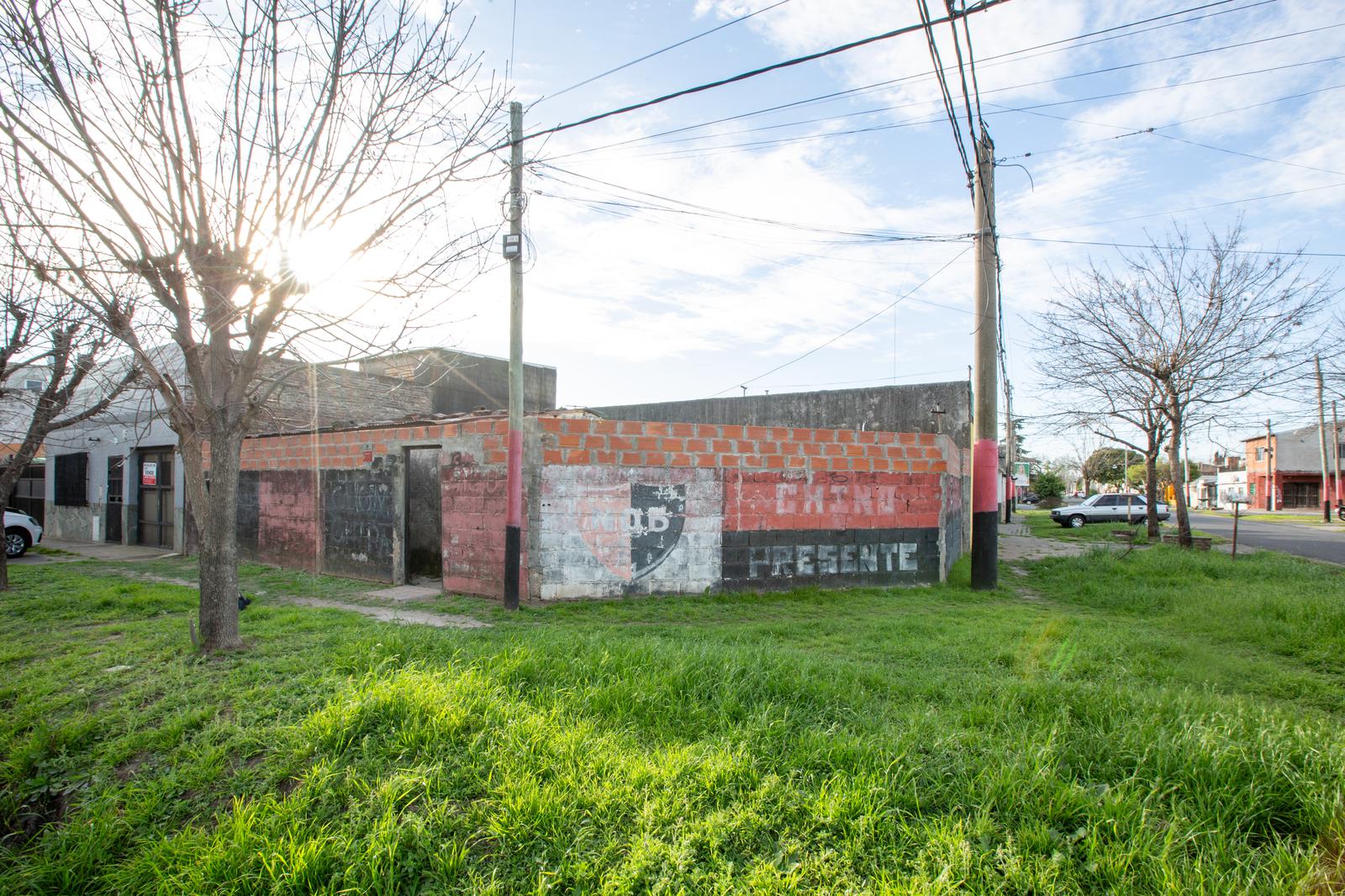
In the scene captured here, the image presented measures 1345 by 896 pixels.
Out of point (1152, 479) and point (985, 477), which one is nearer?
point (985, 477)

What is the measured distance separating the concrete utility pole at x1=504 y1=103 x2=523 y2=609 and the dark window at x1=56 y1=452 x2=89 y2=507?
18279 mm

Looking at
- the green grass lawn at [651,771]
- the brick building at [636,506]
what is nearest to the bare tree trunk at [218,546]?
the green grass lawn at [651,771]

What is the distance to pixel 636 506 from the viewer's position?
8766 mm

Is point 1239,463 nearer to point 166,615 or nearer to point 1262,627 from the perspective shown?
point 1262,627

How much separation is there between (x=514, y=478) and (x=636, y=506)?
1.65m

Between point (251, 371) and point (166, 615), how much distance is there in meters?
3.76

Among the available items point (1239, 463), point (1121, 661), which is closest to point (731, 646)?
point (1121, 661)

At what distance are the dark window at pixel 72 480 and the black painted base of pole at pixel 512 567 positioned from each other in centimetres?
1824

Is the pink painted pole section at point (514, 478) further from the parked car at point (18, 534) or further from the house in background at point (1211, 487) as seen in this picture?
the house in background at point (1211, 487)

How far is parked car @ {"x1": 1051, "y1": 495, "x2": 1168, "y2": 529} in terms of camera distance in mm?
27625

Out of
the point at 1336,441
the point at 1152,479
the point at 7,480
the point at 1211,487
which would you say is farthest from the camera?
the point at 1211,487

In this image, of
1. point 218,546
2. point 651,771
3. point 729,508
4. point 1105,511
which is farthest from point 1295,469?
point 218,546

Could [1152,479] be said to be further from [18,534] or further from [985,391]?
[18,534]

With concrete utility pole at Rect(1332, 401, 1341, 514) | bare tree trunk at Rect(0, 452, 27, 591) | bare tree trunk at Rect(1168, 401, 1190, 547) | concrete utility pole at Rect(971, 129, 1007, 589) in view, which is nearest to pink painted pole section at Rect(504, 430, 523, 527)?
concrete utility pole at Rect(971, 129, 1007, 589)
